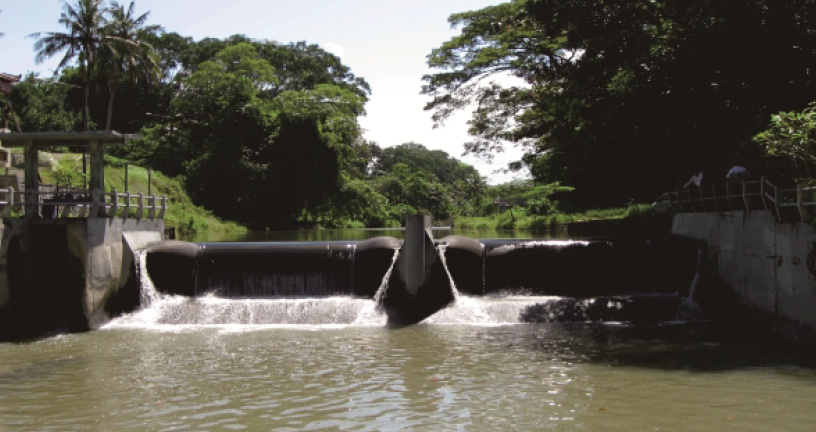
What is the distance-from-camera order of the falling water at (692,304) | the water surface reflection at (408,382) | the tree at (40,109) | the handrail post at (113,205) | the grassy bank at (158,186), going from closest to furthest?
the water surface reflection at (408,382), the falling water at (692,304), the handrail post at (113,205), the grassy bank at (158,186), the tree at (40,109)

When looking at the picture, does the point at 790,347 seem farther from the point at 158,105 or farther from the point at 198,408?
the point at 158,105

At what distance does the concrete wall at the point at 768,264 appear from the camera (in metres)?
14.6

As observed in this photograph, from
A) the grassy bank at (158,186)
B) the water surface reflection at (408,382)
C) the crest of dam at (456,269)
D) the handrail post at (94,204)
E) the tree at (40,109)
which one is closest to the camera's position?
the water surface reflection at (408,382)

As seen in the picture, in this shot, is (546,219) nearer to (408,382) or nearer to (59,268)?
(59,268)

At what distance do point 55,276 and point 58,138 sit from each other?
13.0ft

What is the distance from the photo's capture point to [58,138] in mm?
19609

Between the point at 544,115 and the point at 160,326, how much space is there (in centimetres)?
2500

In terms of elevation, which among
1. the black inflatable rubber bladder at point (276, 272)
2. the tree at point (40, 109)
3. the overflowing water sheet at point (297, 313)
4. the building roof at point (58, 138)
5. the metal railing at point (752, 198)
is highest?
the tree at point (40, 109)

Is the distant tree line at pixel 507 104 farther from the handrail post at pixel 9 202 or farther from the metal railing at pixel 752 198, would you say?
the handrail post at pixel 9 202

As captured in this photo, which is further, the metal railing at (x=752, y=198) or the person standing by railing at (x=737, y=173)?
the person standing by railing at (x=737, y=173)

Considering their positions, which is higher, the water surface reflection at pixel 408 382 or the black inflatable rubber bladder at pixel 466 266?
the black inflatable rubber bladder at pixel 466 266

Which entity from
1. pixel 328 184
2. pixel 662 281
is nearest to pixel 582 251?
pixel 662 281

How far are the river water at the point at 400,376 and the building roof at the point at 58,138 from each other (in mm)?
5198

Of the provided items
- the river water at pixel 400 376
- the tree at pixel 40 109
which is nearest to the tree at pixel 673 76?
the river water at pixel 400 376
